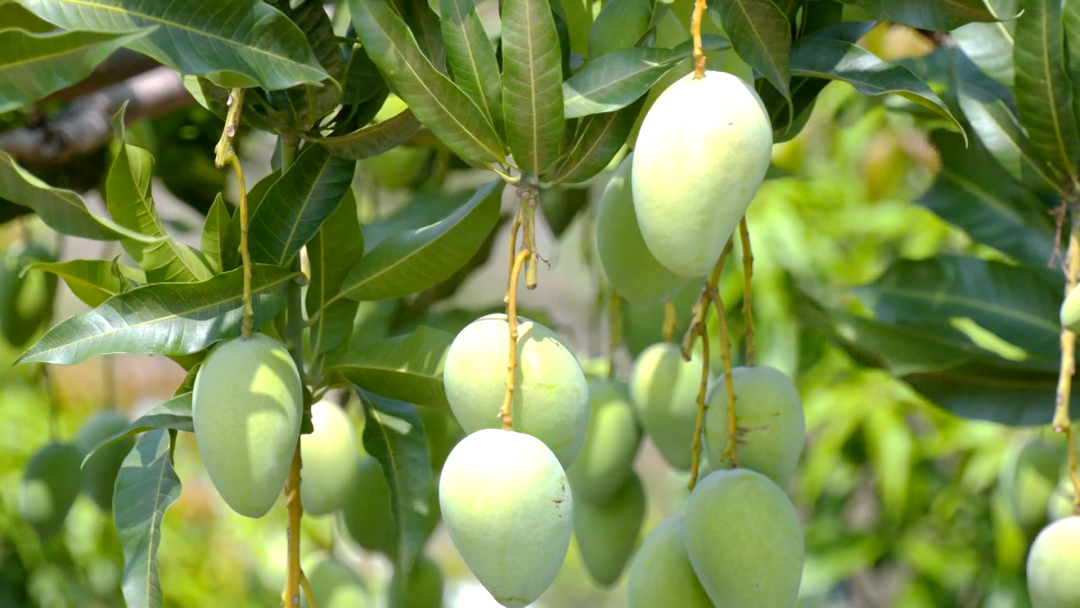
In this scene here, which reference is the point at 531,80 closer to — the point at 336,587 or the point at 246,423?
the point at 246,423

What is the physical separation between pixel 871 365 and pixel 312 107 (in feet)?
1.56

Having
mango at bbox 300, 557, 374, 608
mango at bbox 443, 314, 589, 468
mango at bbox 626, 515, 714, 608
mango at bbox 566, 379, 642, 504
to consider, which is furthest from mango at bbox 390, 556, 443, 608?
mango at bbox 443, 314, 589, 468

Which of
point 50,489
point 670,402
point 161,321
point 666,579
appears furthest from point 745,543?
point 50,489

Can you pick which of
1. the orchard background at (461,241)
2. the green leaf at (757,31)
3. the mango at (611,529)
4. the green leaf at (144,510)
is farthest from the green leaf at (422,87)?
the mango at (611,529)

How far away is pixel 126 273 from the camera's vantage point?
0.57m

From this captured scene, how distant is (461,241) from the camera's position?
562mm

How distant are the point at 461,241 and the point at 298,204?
0.08 metres

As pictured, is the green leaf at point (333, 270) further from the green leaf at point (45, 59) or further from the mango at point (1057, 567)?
the mango at point (1057, 567)

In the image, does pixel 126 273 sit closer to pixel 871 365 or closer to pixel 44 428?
pixel 871 365

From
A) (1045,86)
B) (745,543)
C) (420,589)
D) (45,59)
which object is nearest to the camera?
(45,59)

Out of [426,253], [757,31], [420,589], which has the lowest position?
[420,589]

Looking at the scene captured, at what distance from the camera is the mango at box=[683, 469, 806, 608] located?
0.53m

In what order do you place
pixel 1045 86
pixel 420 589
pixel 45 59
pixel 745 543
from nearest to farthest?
pixel 45 59
pixel 745 543
pixel 1045 86
pixel 420 589

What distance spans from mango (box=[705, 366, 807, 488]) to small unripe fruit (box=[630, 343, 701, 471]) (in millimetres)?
92
